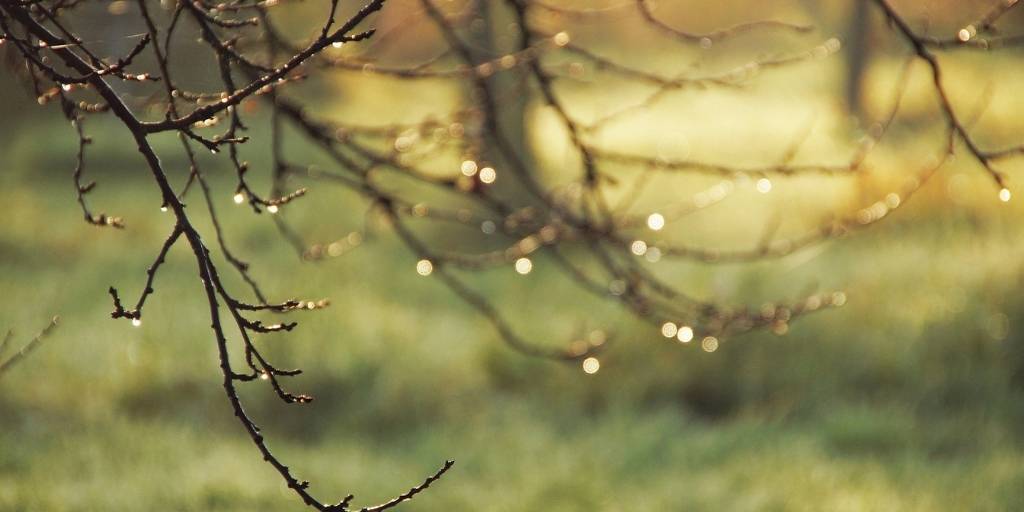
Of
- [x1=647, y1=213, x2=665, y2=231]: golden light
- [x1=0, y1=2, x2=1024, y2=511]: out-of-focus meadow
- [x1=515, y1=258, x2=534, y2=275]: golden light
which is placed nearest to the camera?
[x1=647, y1=213, x2=665, y2=231]: golden light

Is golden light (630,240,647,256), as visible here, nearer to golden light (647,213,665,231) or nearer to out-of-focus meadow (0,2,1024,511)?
golden light (647,213,665,231)

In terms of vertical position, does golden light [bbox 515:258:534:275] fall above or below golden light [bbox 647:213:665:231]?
above

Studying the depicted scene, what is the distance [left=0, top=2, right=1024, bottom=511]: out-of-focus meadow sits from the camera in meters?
4.03

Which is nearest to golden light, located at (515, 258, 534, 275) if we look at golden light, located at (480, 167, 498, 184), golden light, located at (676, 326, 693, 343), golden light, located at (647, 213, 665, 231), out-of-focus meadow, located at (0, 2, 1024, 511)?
golden light, located at (480, 167, 498, 184)

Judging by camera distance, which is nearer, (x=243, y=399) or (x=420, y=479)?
(x=420, y=479)

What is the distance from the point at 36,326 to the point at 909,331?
5.01 m

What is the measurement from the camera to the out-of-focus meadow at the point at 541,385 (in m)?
4.03

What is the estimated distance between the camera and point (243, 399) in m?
4.95

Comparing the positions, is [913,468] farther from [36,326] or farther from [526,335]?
[36,326]

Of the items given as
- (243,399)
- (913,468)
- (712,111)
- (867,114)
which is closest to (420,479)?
(243,399)

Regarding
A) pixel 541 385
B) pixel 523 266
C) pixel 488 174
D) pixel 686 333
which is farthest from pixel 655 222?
pixel 541 385

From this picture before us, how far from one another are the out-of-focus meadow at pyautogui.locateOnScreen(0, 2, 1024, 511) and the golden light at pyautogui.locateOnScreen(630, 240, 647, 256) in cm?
32

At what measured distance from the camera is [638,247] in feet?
9.57

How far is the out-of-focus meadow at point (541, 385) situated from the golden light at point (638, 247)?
323 mm
